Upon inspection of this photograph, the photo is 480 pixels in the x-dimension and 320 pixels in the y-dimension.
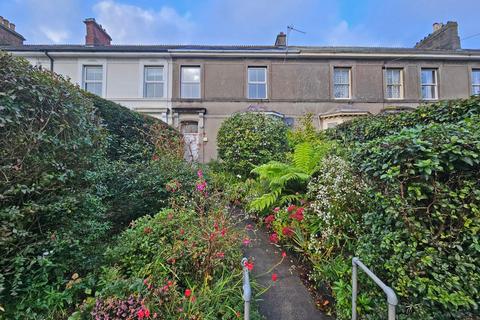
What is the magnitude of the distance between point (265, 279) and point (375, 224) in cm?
164

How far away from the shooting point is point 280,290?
2885 mm

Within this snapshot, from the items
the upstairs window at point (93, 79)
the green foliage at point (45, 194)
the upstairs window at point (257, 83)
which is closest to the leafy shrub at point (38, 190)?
the green foliage at point (45, 194)

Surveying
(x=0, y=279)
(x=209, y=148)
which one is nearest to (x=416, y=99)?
(x=209, y=148)

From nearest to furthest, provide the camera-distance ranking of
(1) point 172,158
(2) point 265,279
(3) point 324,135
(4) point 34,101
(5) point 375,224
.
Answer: (5) point 375,224 → (4) point 34,101 → (2) point 265,279 → (1) point 172,158 → (3) point 324,135

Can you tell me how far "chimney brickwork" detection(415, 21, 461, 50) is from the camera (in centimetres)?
1277

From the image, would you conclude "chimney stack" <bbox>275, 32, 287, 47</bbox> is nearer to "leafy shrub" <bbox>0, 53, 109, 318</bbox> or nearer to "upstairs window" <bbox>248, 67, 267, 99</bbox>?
Result: "upstairs window" <bbox>248, 67, 267, 99</bbox>

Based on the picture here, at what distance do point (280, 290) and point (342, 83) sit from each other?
1229 cm

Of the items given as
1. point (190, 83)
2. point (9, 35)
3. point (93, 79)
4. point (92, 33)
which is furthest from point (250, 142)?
point (9, 35)

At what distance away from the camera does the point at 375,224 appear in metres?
2.18

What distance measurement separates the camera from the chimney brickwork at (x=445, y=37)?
12773 millimetres

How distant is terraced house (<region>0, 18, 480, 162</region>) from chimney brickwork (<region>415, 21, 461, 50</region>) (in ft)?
1.44

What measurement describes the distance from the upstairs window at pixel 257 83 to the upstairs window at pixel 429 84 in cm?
865

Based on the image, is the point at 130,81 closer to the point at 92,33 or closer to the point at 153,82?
the point at 153,82

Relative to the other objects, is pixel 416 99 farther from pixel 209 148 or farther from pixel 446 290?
pixel 446 290
